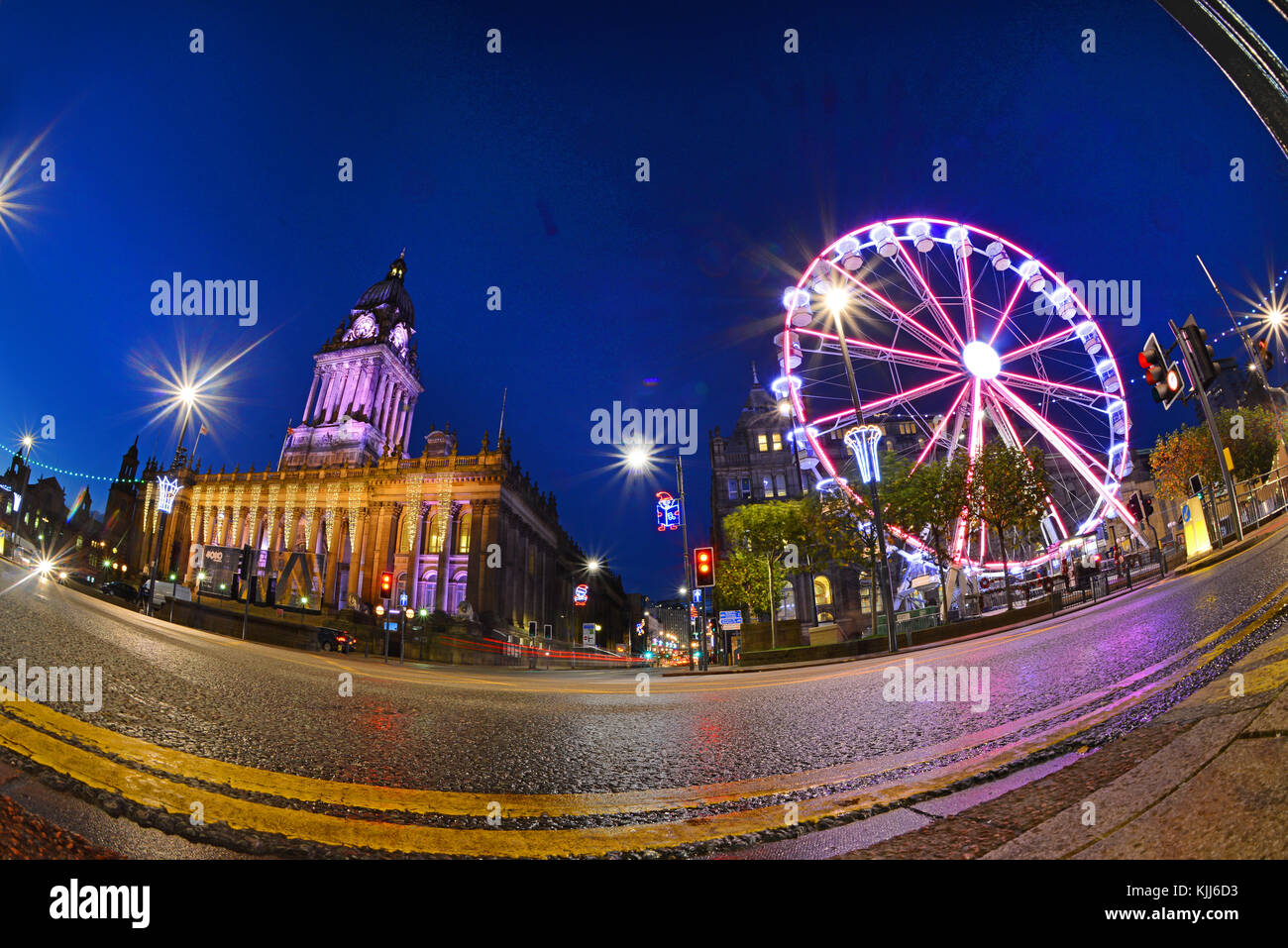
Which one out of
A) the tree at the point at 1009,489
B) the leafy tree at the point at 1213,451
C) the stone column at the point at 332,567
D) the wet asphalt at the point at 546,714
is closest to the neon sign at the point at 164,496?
the stone column at the point at 332,567

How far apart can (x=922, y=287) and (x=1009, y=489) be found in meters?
10.0

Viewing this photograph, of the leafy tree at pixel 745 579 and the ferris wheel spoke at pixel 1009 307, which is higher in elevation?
the ferris wheel spoke at pixel 1009 307

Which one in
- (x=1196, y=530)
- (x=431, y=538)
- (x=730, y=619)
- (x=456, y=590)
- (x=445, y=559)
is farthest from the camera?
(x=431, y=538)

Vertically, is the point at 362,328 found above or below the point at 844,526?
above

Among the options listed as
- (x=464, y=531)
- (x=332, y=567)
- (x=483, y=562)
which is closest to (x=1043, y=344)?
(x=483, y=562)

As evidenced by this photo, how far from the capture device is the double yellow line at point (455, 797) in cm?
172

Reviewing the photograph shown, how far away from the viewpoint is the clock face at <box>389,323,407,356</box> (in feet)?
245

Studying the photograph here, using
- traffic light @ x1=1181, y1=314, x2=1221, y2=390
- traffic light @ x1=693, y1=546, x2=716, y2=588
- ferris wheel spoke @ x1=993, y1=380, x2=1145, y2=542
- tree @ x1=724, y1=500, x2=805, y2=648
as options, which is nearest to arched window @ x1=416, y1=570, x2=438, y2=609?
tree @ x1=724, y1=500, x2=805, y2=648

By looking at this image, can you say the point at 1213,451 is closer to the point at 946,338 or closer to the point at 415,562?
the point at 946,338

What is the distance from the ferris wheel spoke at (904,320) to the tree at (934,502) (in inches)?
227

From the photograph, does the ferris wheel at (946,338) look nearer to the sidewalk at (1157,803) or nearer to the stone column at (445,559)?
the sidewalk at (1157,803)

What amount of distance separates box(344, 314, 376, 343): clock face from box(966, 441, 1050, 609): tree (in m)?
73.6

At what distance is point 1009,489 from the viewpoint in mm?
24688
